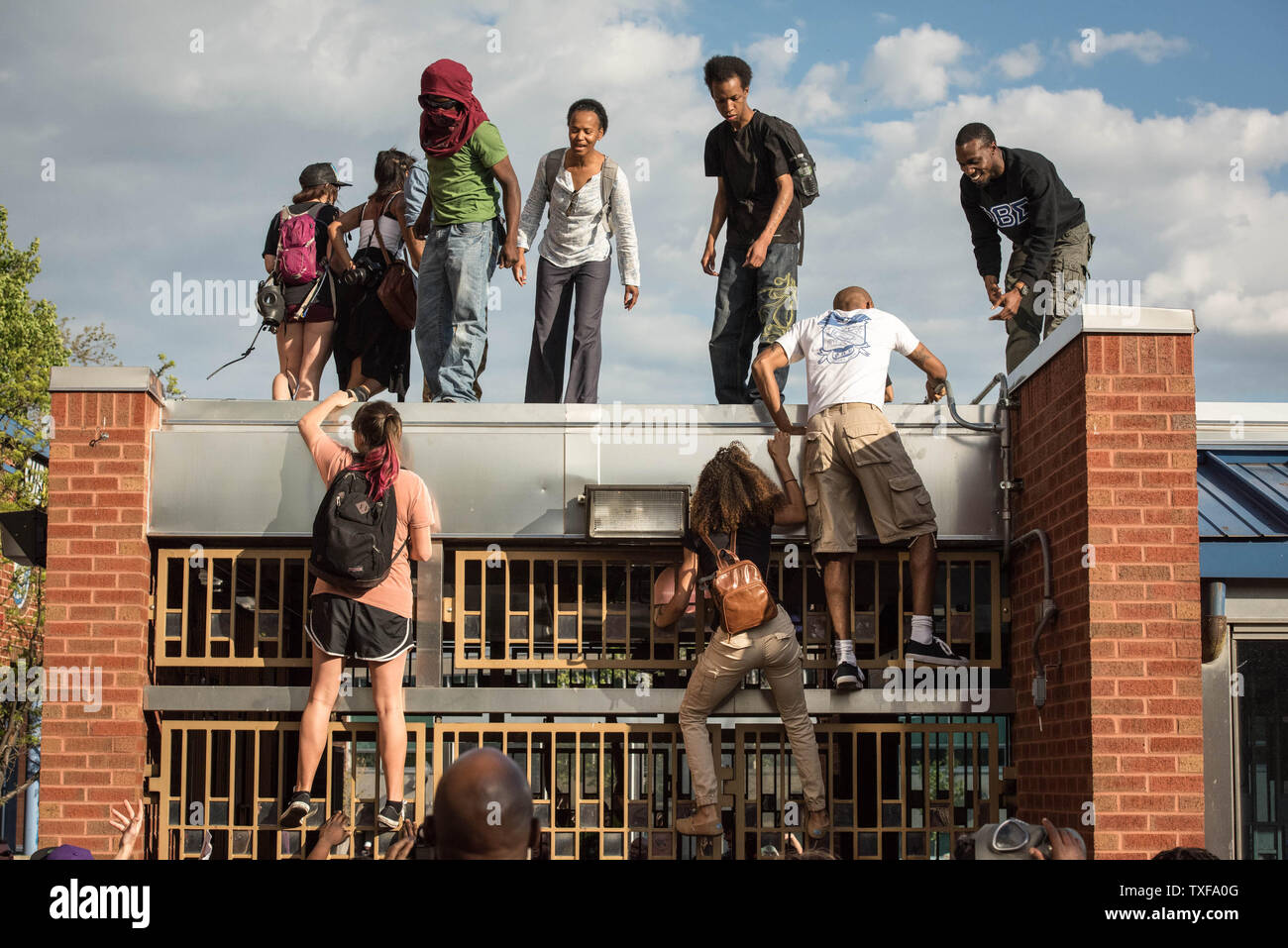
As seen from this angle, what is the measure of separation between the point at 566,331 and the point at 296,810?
330cm

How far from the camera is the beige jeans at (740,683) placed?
23.0 feet

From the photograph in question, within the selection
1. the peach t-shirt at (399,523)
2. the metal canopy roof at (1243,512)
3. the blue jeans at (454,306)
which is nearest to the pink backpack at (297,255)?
the blue jeans at (454,306)

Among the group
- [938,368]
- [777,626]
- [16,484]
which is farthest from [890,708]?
[16,484]

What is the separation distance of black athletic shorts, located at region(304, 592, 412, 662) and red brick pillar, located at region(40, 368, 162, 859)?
121 centimetres

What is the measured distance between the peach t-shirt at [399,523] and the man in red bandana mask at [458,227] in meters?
0.92

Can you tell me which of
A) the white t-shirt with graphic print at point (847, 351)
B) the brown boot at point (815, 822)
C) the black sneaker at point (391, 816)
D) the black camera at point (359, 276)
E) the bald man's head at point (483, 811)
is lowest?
the brown boot at point (815, 822)

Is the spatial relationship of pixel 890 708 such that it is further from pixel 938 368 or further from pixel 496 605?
pixel 496 605

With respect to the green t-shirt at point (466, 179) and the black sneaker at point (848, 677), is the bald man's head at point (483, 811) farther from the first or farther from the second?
the green t-shirt at point (466, 179)

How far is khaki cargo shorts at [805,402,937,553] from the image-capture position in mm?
7344

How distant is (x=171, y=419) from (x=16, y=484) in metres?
14.1

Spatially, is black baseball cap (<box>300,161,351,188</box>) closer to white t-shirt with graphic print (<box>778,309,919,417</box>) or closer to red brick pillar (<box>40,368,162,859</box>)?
red brick pillar (<box>40,368,162,859</box>)

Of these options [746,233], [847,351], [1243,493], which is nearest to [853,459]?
[847,351]

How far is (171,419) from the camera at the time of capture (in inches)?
303

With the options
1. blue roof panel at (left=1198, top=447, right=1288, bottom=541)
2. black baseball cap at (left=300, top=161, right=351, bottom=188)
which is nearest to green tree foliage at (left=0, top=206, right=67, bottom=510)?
black baseball cap at (left=300, top=161, right=351, bottom=188)
